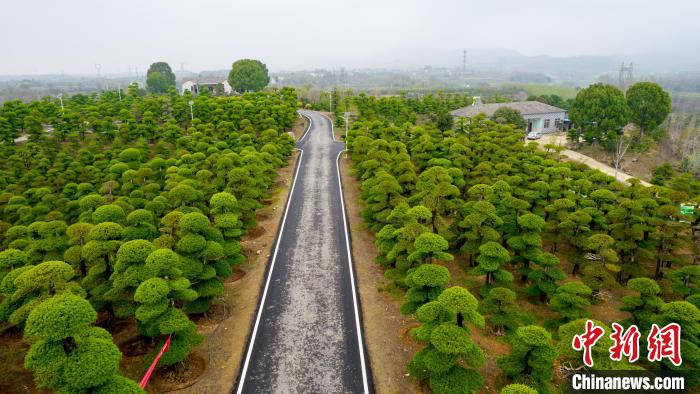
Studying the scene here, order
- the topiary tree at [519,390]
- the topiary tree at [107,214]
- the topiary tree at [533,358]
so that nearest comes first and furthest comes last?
the topiary tree at [519,390]
the topiary tree at [533,358]
the topiary tree at [107,214]

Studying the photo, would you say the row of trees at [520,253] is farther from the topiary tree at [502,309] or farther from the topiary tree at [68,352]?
the topiary tree at [68,352]

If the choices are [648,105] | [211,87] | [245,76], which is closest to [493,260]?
[648,105]

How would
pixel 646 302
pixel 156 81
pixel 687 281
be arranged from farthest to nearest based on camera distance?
pixel 156 81
pixel 687 281
pixel 646 302

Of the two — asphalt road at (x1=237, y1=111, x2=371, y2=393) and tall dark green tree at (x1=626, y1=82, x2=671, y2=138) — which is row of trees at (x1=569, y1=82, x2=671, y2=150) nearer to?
tall dark green tree at (x1=626, y1=82, x2=671, y2=138)

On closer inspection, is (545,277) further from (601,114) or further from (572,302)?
(601,114)

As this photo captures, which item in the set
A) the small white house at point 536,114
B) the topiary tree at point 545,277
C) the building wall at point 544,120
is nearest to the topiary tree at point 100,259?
the topiary tree at point 545,277

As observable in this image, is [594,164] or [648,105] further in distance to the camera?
[648,105]

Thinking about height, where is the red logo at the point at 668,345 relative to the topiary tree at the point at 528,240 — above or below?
below

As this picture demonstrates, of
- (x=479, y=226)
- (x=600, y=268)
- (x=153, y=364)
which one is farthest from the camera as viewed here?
(x=479, y=226)
